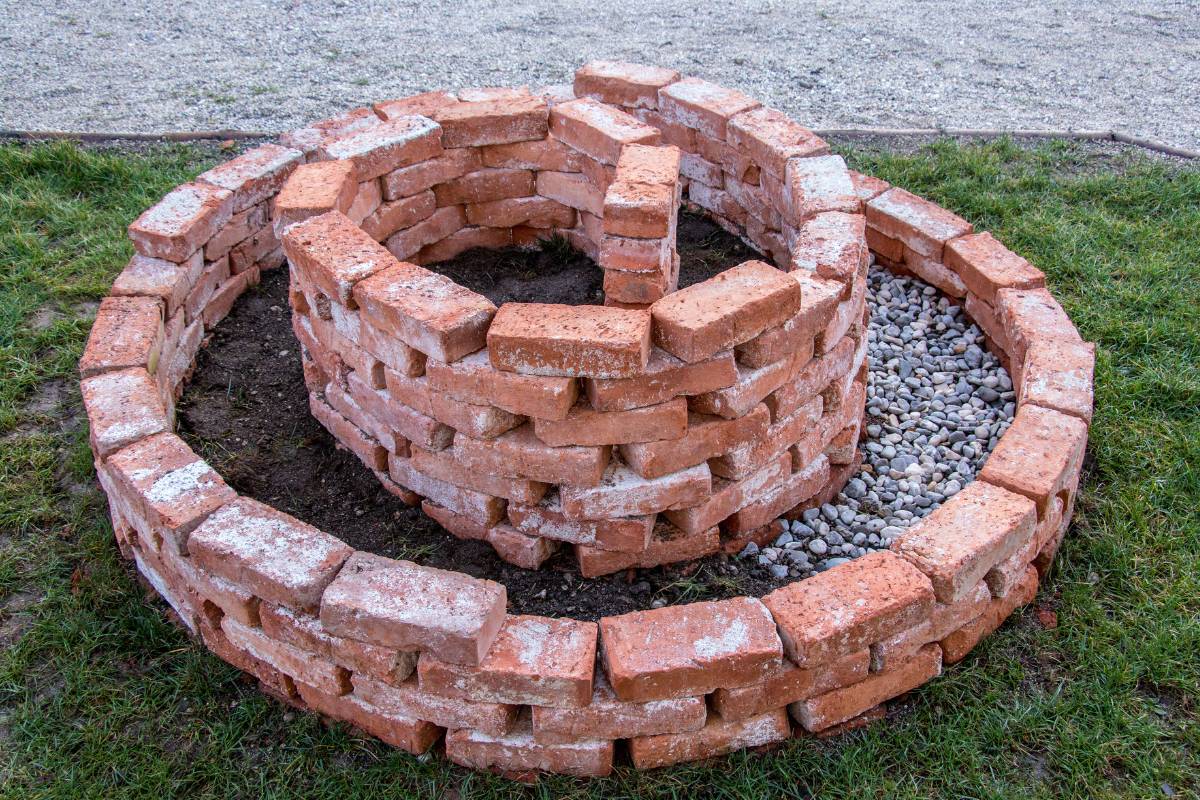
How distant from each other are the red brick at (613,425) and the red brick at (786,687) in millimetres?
947

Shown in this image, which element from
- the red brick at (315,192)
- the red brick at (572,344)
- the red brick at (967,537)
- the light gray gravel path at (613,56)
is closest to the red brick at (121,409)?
the red brick at (315,192)

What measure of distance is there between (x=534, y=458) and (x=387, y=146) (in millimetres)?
2414

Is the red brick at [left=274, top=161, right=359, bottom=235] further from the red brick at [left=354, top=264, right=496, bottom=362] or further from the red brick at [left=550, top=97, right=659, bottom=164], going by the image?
the red brick at [left=550, top=97, right=659, bottom=164]

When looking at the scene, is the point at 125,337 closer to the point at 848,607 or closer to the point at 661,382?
the point at 661,382

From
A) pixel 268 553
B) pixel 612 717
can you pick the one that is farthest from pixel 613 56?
pixel 612 717

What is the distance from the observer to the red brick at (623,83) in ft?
21.2

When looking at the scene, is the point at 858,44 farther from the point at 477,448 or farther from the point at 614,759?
the point at 614,759

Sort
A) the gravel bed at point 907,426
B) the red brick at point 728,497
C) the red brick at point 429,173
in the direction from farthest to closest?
the red brick at point 429,173
the gravel bed at point 907,426
the red brick at point 728,497

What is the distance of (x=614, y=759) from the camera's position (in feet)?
12.1

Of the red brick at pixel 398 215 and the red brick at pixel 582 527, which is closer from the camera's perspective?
the red brick at pixel 582 527

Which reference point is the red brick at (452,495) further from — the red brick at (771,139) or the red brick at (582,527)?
the red brick at (771,139)

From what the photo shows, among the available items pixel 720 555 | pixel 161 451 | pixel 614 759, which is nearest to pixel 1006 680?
pixel 720 555

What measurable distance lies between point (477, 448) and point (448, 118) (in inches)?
100

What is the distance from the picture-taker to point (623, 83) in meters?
6.49
